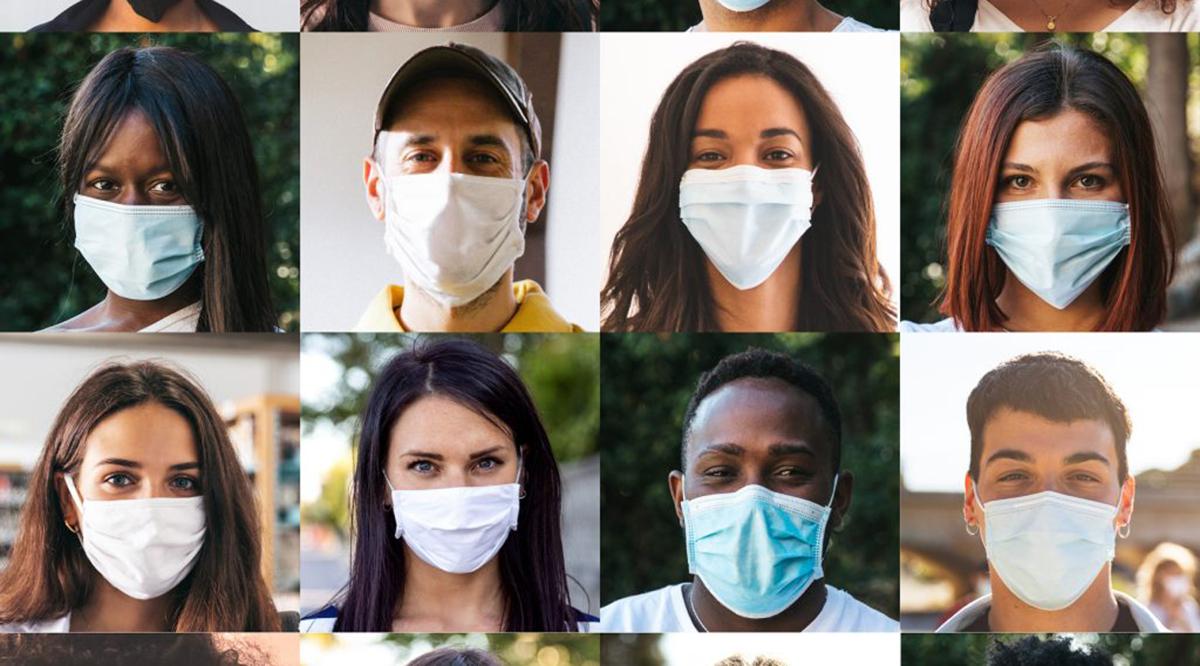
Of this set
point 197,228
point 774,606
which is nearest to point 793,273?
point 774,606

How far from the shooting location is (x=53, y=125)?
4.47 m

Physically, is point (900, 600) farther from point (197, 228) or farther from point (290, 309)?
point (197, 228)

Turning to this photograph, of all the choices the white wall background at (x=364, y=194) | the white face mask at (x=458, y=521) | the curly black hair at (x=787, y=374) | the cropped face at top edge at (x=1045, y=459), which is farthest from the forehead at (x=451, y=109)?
the cropped face at top edge at (x=1045, y=459)

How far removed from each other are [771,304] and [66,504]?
7.00 ft

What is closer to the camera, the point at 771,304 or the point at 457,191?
the point at 457,191

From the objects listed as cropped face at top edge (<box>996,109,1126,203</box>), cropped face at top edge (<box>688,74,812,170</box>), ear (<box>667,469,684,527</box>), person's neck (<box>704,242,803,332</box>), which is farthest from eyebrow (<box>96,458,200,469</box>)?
cropped face at top edge (<box>996,109,1126,203</box>)

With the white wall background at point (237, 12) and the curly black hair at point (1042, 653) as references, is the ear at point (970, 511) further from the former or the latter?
the white wall background at point (237, 12)

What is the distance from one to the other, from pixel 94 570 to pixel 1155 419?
→ 10.3 ft

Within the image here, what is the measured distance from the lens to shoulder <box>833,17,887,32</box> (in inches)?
175

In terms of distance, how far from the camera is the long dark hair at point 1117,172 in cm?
439

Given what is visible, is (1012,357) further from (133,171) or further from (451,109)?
(133,171)

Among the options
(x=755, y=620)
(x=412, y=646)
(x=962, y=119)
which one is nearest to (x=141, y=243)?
(x=412, y=646)

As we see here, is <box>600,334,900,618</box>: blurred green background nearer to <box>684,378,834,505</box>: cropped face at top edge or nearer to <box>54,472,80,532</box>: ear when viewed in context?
<box>684,378,834,505</box>: cropped face at top edge

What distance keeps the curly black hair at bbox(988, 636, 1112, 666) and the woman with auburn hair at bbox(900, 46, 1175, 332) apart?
92 cm
